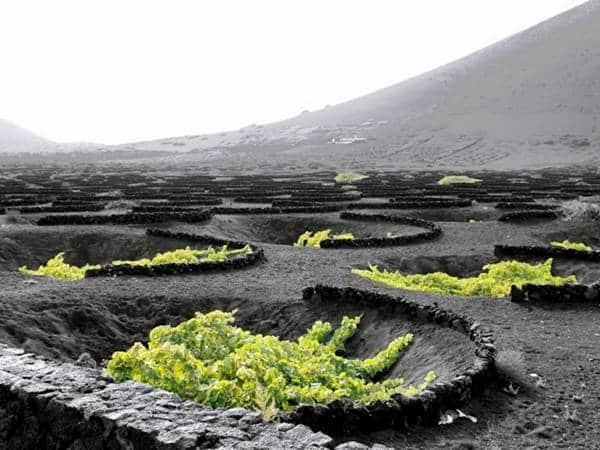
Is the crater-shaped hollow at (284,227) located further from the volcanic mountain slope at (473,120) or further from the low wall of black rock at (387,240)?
the volcanic mountain slope at (473,120)

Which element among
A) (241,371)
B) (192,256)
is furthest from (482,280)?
(241,371)

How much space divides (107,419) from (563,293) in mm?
9932

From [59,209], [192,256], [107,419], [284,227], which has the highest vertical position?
[107,419]

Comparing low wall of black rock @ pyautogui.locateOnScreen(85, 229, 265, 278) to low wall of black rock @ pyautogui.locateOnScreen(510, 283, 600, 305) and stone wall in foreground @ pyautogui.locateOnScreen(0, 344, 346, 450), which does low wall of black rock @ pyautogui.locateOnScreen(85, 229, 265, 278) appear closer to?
low wall of black rock @ pyautogui.locateOnScreen(510, 283, 600, 305)

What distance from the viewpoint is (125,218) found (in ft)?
81.4

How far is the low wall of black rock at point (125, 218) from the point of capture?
24.1 metres

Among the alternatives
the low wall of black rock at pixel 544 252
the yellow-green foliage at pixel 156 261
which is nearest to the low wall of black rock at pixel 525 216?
the low wall of black rock at pixel 544 252

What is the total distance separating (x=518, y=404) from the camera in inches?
293

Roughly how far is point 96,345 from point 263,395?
260 inches

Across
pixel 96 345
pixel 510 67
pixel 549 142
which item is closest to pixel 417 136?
pixel 549 142

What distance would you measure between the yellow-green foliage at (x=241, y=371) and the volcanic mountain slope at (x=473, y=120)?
83.2 meters

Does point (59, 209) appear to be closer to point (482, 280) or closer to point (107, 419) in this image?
point (482, 280)

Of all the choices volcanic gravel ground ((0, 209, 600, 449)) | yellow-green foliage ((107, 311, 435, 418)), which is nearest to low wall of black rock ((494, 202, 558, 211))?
volcanic gravel ground ((0, 209, 600, 449))

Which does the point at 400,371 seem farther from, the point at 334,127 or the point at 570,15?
the point at 570,15
